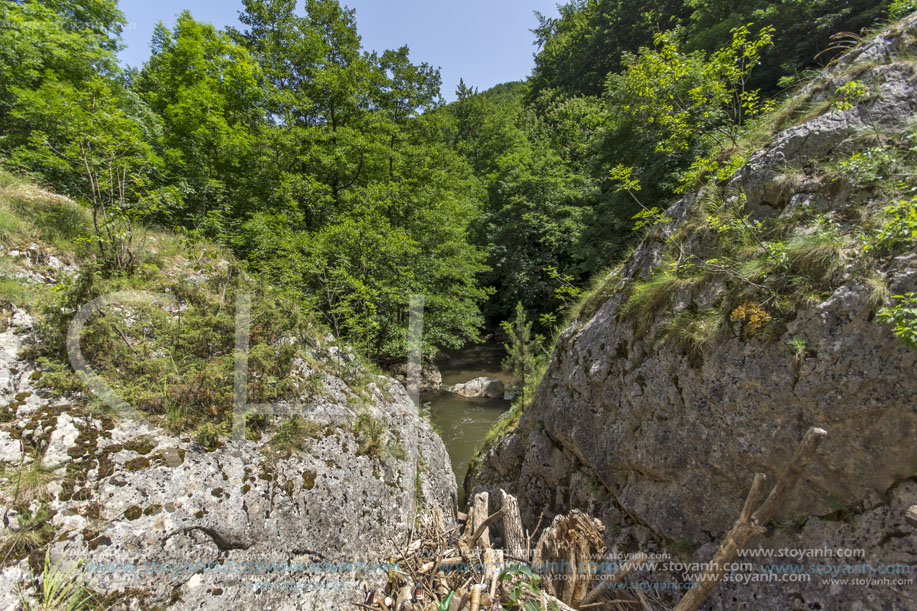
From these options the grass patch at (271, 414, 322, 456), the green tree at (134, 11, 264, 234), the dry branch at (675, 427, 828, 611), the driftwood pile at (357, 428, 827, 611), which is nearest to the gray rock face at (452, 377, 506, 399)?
the driftwood pile at (357, 428, 827, 611)

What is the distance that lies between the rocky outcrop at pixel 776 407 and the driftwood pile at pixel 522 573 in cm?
59

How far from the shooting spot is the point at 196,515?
9.53ft

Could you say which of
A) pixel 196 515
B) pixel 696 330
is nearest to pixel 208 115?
pixel 196 515

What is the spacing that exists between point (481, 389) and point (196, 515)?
12186 millimetres

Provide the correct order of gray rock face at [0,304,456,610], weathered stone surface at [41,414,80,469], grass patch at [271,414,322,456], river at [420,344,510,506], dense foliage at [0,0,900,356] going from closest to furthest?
1. gray rock face at [0,304,456,610]
2. weathered stone surface at [41,414,80,469]
3. grass patch at [271,414,322,456]
4. dense foliage at [0,0,900,356]
5. river at [420,344,510,506]

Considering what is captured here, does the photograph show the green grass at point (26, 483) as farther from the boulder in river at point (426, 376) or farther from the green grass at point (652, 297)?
the boulder in river at point (426, 376)

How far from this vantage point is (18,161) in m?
6.47

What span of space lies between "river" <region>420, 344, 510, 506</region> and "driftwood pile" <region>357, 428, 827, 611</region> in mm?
4518

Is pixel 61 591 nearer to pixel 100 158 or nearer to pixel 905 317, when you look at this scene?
pixel 100 158

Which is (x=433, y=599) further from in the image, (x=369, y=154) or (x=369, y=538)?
(x=369, y=154)

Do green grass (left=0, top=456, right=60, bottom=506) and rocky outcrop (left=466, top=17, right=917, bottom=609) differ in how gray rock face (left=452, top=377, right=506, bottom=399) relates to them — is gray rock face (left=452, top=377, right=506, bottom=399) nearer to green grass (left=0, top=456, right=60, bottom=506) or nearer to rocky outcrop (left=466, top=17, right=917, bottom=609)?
rocky outcrop (left=466, top=17, right=917, bottom=609)

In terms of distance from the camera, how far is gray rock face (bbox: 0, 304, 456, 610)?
8.13 feet

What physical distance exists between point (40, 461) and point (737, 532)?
17.7 feet

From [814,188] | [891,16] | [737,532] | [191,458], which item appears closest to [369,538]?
[191,458]
